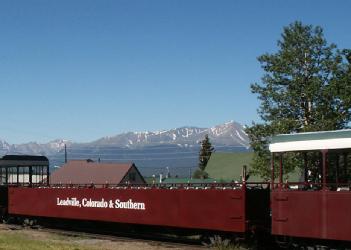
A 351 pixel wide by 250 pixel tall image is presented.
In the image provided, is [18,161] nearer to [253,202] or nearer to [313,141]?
[253,202]

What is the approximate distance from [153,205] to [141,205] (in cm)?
65

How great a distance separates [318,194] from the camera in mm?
14180

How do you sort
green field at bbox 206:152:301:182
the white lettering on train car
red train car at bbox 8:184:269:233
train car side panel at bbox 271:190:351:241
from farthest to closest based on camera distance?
green field at bbox 206:152:301:182, the white lettering on train car, red train car at bbox 8:184:269:233, train car side panel at bbox 271:190:351:241

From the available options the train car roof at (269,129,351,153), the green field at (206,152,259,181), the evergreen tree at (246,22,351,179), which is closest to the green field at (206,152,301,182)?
the green field at (206,152,259,181)

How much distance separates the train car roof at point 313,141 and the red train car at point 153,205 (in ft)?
5.87

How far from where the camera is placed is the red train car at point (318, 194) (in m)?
13.8

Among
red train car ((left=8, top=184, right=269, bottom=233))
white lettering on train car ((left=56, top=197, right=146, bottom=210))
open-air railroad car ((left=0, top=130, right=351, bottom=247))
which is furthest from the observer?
white lettering on train car ((left=56, top=197, right=146, bottom=210))

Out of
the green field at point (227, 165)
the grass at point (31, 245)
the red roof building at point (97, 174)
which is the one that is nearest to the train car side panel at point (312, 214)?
the grass at point (31, 245)

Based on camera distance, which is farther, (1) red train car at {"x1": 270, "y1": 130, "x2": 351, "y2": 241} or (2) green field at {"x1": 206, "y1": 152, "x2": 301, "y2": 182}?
(2) green field at {"x1": 206, "y1": 152, "x2": 301, "y2": 182}

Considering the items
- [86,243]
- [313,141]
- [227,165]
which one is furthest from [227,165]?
[313,141]

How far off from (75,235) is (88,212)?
1193 mm

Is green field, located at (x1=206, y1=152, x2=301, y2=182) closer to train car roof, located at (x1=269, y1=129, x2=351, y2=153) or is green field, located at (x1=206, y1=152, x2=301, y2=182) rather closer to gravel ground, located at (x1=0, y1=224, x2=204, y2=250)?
gravel ground, located at (x1=0, y1=224, x2=204, y2=250)

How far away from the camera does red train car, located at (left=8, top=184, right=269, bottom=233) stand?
16531 mm

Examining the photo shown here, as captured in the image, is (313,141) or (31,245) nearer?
(313,141)
